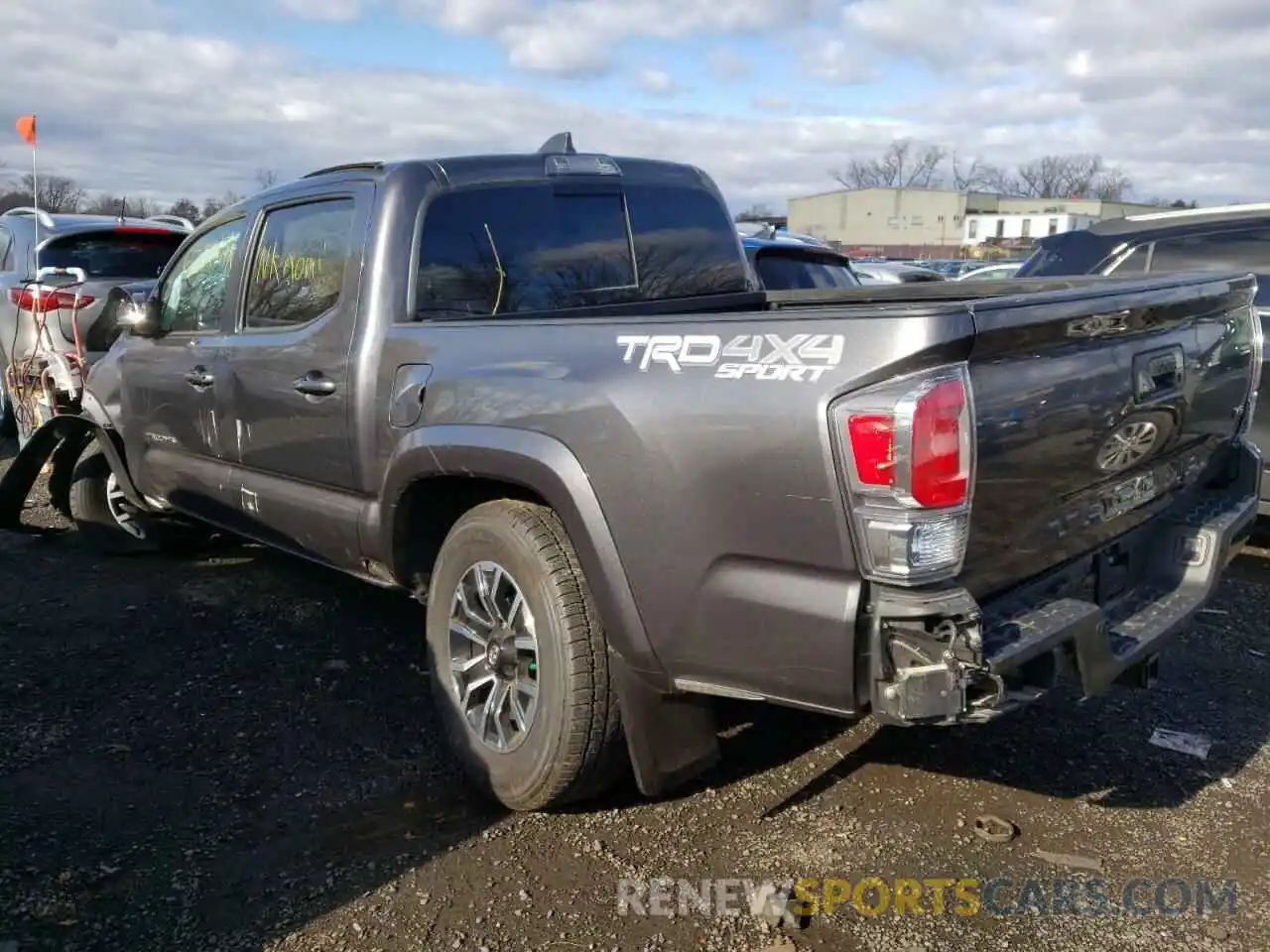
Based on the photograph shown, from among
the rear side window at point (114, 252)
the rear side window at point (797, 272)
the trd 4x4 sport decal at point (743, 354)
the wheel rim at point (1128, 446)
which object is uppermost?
the rear side window at point (114, 252)

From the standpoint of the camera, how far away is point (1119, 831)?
315 centimetres

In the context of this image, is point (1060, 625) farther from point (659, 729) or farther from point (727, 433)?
point (659, 729)

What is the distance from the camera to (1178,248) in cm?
577

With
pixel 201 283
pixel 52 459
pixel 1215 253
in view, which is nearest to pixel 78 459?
pixel 52 459

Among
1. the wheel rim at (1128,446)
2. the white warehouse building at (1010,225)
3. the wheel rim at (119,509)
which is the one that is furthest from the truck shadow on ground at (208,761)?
the white warehouse building at (1010,225)

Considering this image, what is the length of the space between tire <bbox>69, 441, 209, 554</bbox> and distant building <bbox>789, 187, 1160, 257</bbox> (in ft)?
196

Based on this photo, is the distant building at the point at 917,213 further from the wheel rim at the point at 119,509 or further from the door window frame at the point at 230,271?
the door window frame at the point at 230,271

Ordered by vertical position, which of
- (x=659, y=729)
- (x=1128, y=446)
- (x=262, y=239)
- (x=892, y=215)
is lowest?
(x=659, y=729)

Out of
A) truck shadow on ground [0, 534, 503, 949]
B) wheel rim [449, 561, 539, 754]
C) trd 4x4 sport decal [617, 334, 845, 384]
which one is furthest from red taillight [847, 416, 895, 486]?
truck shadow on ground [0, 534, 503, 949]

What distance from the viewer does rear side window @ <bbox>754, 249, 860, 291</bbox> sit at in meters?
7.54

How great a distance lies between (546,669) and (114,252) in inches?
274

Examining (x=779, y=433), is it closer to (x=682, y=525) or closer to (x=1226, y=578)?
(x=682, y=525)

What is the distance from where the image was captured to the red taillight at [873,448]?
2.27m

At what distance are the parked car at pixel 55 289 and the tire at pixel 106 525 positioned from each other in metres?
0.69
